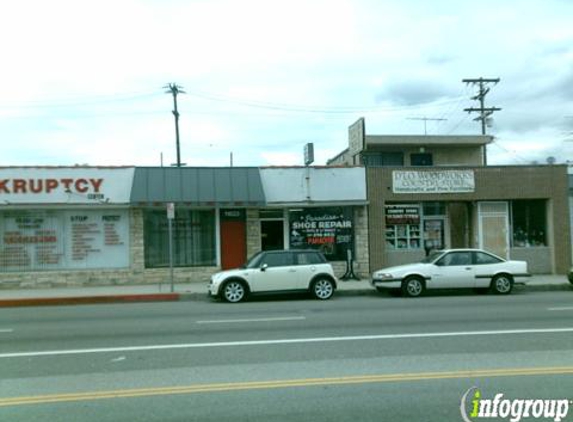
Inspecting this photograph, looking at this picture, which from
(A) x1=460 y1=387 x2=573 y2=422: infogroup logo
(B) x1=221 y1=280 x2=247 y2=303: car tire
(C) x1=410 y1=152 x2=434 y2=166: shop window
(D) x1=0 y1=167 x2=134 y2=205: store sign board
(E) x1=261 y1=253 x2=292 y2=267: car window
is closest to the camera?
(A) x1=460 y1=387 x2=573 y2=422: infogroup logo

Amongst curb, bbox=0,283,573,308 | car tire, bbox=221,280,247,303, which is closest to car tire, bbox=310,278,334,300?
curb, bbox=0,283,573,308

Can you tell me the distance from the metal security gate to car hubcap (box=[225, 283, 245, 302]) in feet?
33.7

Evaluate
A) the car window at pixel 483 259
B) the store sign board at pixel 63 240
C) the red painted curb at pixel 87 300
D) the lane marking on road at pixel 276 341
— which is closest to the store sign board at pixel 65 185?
the store sign board at pixel 63 240

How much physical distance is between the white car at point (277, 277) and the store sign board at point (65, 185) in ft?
19.2

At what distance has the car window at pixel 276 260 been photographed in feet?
55.8

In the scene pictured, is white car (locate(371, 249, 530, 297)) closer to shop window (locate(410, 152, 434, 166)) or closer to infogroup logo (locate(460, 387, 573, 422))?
infogroup logo (locate(460, 387, 573, 422))

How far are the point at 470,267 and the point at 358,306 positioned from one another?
435 cm

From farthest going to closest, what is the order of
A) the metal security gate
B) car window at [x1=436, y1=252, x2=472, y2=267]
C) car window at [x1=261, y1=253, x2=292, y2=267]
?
1. the metal security gate
2. car window at [x1=436, y1=252, x2=472, y2=267]
3. car window at [x1=261, y1=253, x2=292, y2=267]

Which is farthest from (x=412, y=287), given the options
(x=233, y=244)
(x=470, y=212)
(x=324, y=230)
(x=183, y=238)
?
(x=183, y=238)

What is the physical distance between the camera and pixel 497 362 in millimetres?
7891

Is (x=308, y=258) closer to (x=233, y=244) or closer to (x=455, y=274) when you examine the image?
(x=455, y=274)

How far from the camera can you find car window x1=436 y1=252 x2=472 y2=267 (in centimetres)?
1772

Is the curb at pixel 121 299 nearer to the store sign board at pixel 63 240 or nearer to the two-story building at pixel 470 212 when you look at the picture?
the store sign board at pixel 63 240

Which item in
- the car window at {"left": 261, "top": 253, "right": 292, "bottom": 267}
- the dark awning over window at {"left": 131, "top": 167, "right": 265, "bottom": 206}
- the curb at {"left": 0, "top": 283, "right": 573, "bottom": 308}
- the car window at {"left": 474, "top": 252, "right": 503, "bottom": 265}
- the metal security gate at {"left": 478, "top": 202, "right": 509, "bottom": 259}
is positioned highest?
the dark awning over window at {"left": 131, "top": 167, "right": 265, "bottom": 206}
